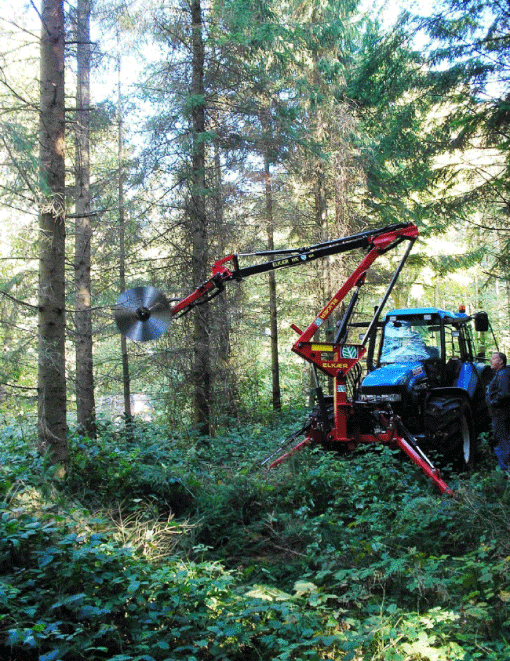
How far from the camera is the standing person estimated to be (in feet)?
26.0

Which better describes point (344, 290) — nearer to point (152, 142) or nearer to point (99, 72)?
point (152, 142)

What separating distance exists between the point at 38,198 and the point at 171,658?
16.3ft

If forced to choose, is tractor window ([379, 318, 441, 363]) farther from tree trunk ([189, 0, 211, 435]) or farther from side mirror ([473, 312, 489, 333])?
tree trunk ([189, 0, 211, 435])

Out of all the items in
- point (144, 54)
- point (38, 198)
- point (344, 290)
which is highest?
point (144, 54)

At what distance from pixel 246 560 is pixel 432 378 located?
5.01 meters

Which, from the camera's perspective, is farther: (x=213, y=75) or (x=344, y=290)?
(x=213, y=75)

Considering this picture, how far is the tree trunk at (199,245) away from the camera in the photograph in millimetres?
11312

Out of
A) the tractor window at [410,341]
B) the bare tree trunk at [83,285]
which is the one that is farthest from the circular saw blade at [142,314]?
the tractor window at [410,341]

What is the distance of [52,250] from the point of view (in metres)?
6.78

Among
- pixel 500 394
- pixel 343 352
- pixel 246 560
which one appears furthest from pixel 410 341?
pixel 246 560

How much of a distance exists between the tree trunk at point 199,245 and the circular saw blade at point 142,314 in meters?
2.67

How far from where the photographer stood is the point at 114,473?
6.66 meters

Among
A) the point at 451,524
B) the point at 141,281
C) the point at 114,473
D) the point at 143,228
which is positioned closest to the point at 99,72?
the point at 143,228

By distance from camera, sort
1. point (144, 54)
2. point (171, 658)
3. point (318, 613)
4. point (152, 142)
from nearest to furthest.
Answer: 1. point (171, 658)
2. point (318, 613)
3. point (152, 142)
4. point (144, 54)
